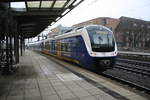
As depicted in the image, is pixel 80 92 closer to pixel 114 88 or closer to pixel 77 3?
pixel 114 88

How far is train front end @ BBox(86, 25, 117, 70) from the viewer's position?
1014 cm

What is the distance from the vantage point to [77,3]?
9594mm

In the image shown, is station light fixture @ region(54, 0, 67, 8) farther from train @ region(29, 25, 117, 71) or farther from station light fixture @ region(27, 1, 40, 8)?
train @ region(29, 25, 117, 71)

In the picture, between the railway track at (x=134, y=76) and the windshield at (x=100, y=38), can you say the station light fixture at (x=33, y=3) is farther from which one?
the railway track at (x=134, y=76)

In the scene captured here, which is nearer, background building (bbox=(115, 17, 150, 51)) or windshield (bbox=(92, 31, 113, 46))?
windshield (bbox=(92, 31, 113, 46))

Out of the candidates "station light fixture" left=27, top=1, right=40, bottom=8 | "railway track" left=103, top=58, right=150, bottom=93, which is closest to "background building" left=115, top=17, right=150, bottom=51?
"railway track" left=103, top=58, right=150, bottom=93

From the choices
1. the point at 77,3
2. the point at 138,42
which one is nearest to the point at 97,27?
the point at 77,3

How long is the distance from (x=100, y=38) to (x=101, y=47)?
1.99 feet

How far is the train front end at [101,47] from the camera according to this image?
33.3 feet

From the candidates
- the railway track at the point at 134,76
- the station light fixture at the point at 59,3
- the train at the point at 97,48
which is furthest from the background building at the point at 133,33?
the station light fixture at the point at 59,3

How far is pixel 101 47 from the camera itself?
10328mm

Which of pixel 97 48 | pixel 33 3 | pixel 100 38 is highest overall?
pixel 33 3

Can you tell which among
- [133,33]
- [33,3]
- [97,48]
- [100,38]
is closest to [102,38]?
[100,38]

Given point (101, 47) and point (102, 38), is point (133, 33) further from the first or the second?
point (101, 47)
